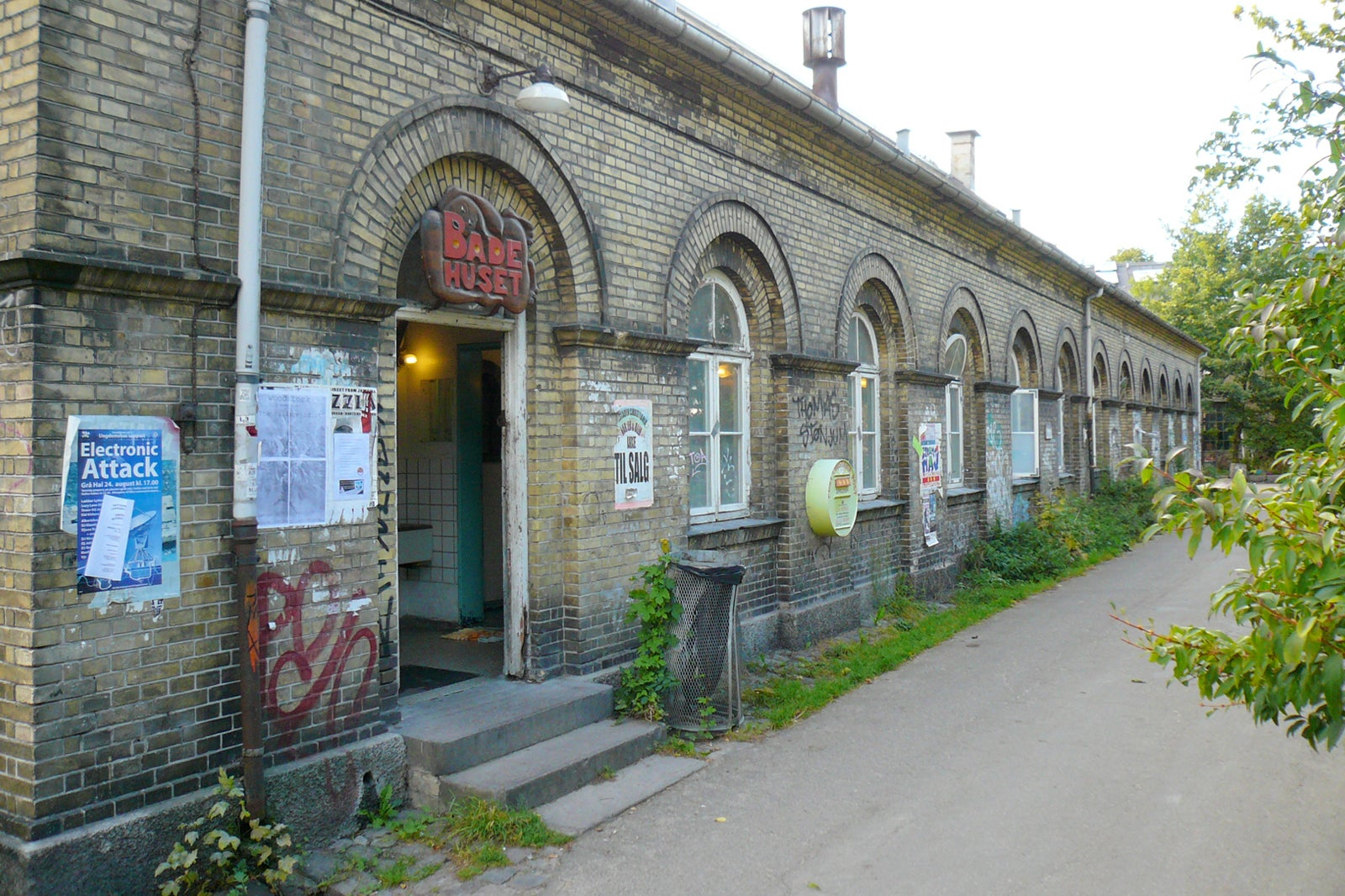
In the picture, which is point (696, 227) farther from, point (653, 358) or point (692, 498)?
point (692, 498)

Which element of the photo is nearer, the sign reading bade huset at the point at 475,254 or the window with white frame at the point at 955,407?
the sign reading bade huset at the point at 475,254

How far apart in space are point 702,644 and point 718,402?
2.82 metres

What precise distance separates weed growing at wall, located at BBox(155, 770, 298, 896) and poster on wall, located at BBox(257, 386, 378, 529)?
132 cm

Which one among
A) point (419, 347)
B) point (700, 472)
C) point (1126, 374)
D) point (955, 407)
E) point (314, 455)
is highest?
point (1126, 374)

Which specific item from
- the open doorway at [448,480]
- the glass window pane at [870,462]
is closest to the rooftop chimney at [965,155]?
the glass window pane at [870,462]

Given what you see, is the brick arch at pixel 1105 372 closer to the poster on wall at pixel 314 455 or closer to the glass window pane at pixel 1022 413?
the glass window pane at pixel 1022 413

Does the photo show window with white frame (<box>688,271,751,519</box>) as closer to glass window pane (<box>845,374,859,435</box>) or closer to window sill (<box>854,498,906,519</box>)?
window sill (<box>854,498,906,519</box>)

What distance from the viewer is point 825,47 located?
460 inches

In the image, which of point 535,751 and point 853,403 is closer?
point 535,751

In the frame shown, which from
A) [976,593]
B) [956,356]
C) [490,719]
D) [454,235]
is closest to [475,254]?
[454,235]

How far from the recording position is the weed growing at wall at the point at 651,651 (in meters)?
6.64

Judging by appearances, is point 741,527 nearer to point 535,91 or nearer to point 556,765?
point 556,765

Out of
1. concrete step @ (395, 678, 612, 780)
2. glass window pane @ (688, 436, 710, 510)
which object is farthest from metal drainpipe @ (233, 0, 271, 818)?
glass window pane @ (688, 436, 710, 510)

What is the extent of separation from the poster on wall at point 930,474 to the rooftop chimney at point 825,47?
Result: 4205 mm
